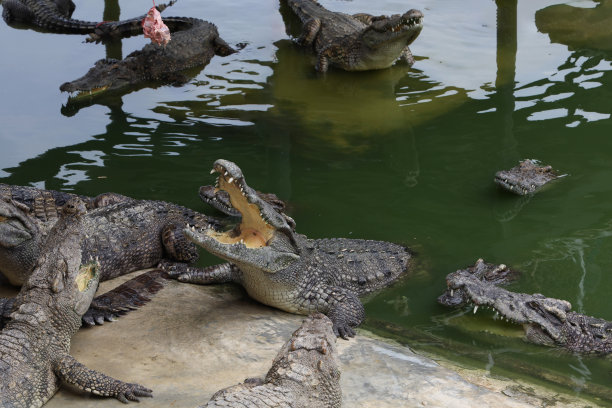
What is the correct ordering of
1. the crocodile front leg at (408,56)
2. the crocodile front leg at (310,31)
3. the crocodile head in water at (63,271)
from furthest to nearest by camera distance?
the crocodile front leg at (310,31) < the crocodile front leg at (408,56) < the crocodile head in water at (63,271)

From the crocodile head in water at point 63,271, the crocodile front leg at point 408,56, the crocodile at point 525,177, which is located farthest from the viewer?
the crocodile front leg at point 408,56

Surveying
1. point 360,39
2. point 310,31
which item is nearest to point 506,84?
point 360,39

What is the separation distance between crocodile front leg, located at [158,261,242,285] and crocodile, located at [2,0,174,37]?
24.4 ft

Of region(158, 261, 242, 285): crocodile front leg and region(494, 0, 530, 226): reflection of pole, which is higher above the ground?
region(494, 0, 530, 226): reflection of pole

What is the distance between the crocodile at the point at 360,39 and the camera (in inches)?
431

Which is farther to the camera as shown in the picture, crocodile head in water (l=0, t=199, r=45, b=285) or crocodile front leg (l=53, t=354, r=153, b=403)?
crocodile head in water (l=0, t=199, r=45, b=285)

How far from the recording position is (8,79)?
11031mm

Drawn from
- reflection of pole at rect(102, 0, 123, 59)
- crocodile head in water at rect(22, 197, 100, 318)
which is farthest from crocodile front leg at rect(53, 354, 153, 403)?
reflection of pole at rect(102, 0, 123, 59)

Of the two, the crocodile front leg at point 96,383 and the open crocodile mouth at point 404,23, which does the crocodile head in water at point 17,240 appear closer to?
the crocodile front leg at point 96,383

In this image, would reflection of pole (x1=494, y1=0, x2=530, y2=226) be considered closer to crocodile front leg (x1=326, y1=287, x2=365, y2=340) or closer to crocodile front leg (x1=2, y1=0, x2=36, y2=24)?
crocodile front leg (x1=326, y1=287, x2=365, y2=340)

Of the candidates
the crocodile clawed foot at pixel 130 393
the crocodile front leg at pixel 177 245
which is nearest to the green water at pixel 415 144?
the crocodile front leg at pixel 177 245

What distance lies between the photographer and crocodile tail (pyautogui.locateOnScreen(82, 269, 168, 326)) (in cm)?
541

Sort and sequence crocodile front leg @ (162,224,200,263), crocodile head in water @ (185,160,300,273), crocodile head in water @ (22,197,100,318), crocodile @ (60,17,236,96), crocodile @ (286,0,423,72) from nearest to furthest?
crocodile head in water @ (22,197,100,318) → crocodile head in water @ (185,160,300,273) → crocodile front leg @ (162,224,200,263) → crocodile @ (60,17,236,96) → crocodile @ (286,0,423,72)

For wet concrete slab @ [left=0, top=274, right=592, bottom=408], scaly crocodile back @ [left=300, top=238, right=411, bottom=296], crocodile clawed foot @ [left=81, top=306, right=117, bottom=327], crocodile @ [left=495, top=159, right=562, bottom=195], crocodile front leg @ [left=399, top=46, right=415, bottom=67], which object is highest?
crocodile front leg @ [left=399, top=46, right=415, bottom=67]
